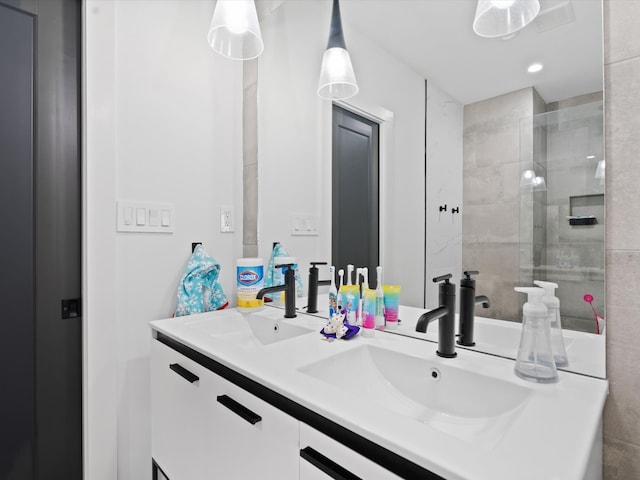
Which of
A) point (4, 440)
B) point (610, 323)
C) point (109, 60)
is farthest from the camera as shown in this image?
point (109, 60)

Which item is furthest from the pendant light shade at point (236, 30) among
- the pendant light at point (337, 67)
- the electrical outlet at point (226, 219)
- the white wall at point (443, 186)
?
the white wall at point (443, 186)

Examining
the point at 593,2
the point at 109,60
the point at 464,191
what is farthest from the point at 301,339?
the point at 109,60

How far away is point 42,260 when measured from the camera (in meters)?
1.20

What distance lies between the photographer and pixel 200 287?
1.44 meters

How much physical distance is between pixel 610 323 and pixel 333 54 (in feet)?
3.92

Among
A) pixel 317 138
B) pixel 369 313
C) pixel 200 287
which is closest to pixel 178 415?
pixel 200 287

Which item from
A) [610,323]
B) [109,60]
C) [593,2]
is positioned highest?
[109,60]

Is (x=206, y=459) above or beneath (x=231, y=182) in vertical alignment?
beneath

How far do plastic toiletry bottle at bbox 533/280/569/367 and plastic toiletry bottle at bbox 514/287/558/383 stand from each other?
0.20 feet

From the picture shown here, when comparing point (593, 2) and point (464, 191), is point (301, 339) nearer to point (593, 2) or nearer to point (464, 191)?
point (464, 191)

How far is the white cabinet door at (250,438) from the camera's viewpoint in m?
0.64

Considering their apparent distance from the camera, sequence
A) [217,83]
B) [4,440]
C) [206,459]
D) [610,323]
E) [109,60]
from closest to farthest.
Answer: [610,323], [206,459], [4,440], [109,60], [217,83]

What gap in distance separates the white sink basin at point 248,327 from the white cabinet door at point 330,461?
1.97 ft

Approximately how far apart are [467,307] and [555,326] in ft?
0.62
